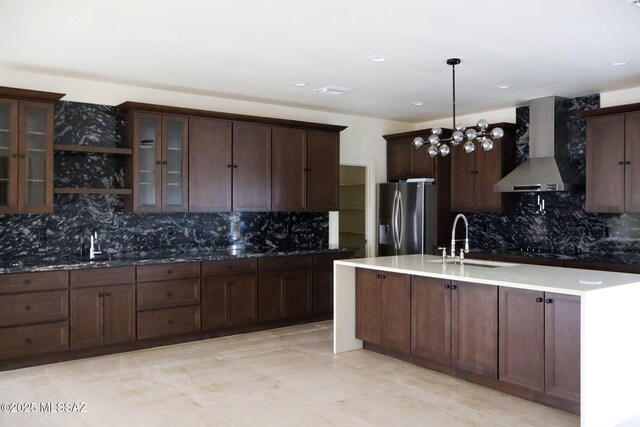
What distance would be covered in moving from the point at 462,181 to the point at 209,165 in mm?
3326

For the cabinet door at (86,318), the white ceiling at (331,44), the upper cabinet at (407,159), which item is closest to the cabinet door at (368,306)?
the white ceiling at (331,44)

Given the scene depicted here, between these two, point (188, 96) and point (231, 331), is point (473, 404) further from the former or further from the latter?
point (188, 96)

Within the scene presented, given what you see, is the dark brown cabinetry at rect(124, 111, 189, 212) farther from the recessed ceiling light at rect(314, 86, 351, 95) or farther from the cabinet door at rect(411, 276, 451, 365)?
the cabinet door at rect(411, 276, 451, 365)

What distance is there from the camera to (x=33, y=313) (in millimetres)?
4758

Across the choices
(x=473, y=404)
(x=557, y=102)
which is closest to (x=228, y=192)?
(x=473, y=404)

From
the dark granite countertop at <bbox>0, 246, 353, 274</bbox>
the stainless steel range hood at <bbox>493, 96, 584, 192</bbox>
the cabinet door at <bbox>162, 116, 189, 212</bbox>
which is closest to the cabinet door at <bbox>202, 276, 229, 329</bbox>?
the dark granite countertop at <bbox>0, 246, 353, 274</bbox>

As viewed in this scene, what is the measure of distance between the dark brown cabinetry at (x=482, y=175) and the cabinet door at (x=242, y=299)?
298 cm

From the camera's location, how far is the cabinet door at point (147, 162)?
216 inches

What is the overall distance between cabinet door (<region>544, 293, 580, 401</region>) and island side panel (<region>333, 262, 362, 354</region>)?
2.02 metres

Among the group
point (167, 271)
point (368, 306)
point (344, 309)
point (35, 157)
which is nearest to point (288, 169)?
point (167, 271)

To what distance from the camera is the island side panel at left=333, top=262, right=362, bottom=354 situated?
5199mm

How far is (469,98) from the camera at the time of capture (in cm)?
639

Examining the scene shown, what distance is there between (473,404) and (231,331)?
2952mm

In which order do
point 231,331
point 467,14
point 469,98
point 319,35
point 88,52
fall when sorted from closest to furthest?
point 467,14 < point 319,35 < point 88,52 < point 231,331 < point 469,98
